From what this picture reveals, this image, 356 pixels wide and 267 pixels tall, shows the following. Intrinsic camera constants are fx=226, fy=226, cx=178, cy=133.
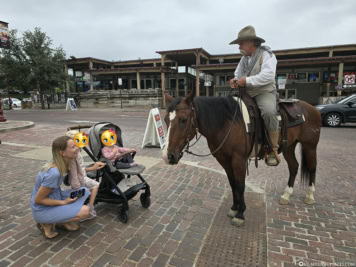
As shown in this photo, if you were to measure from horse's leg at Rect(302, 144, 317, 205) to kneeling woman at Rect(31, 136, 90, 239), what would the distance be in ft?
11.8

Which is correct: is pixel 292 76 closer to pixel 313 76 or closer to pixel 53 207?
pixel 313 76

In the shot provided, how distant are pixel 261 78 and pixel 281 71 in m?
29.7

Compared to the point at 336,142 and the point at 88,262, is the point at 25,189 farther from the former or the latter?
the point at 336,142

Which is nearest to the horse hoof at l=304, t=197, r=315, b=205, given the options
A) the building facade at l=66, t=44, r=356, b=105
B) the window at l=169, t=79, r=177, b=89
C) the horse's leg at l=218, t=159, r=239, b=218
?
the horse's leg at l=218, t=159, r=239, b=218

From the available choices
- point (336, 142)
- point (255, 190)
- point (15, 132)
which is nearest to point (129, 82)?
point (15, 132)

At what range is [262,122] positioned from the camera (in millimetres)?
3383

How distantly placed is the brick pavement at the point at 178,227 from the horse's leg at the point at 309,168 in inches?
5.9

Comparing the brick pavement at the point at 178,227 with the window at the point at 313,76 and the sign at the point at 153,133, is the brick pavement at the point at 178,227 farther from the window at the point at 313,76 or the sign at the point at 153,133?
the window at the point at 313,76

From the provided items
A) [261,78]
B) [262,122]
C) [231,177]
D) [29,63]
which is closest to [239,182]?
[231,177]

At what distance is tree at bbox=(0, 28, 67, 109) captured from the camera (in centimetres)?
2756

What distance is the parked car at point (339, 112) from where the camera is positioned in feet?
41.0

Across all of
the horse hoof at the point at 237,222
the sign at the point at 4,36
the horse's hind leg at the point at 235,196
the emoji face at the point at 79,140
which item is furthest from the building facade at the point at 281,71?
the emoji face at the point at 79,140

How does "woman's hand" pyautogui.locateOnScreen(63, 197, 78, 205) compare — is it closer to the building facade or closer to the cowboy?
the cowboy

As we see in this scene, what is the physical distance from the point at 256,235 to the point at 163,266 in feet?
4.39
